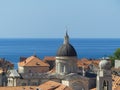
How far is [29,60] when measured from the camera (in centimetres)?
8444

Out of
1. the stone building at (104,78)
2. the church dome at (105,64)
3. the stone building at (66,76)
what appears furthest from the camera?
the stone building at (66,76)

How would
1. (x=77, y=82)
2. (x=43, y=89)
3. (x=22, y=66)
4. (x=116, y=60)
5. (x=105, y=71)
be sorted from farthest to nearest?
(x=116, y=60)
(x=22, y=66)
(x=77, y=82)
(x=43, y=89)
(x=105, y=71)

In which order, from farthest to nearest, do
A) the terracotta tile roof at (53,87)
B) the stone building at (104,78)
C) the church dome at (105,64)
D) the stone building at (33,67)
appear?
the stone building at (33,67) → the terracotta tile roof at (53,87) → the church dome at (105,64) → the stone building at (104,78)

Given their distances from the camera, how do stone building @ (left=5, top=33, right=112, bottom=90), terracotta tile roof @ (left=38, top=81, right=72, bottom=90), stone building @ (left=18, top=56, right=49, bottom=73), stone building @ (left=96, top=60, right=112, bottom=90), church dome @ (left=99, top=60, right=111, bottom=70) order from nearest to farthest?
stone building @ (left=96, top=60, right=112, bottom=90), church dome @ (left=99, top=60, right=111, bottom=70), terracotta tile roof @ (left=38, top=81, right=72, bottom=90), stone building @ (left=5, top=33, right=112, bottom=90), stone building @ (left=18, top=56, right=49, bottom=73)

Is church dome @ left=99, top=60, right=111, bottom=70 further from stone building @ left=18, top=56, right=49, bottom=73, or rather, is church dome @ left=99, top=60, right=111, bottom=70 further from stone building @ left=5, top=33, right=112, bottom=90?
stone building @ left=18, top=56, right=49, bottom=73

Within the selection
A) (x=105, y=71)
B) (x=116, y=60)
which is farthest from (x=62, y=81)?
(x=116, y=60)

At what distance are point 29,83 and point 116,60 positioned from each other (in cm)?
3112

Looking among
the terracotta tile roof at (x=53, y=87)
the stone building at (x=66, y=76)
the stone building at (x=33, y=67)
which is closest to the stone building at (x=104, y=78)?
the terracotta tile roof at (x=53, y=87)

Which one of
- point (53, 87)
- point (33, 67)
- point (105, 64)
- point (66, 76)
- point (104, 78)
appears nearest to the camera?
point (104, 78)

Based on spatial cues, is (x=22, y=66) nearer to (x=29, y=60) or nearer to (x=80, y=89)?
(x=29, y=60)

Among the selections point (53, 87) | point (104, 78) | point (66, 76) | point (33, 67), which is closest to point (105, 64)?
point (104, 78)

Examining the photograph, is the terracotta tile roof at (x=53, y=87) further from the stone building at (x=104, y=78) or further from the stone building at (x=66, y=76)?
the stone building at (x=104, y=78)

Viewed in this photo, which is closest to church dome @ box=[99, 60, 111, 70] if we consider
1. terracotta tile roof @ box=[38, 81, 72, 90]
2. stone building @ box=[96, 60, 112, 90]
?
stone building @ box=[96, 60, 112, 90]

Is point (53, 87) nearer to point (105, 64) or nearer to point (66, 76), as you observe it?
point (66, 76)
